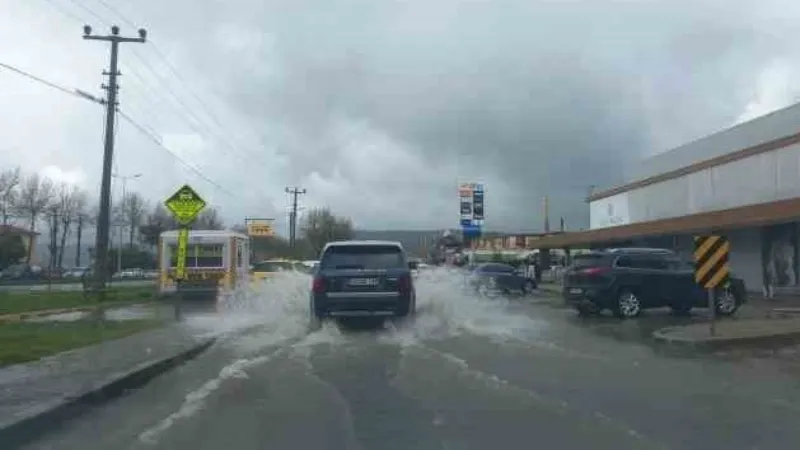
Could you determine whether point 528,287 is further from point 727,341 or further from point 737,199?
point 727,341

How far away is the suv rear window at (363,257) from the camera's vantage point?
19781 millimetres

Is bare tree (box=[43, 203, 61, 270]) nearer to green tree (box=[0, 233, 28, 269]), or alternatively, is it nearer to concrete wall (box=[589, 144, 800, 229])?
green tree (box=[0, 233, 28, 269])

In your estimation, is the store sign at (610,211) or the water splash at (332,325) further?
the store sign at (610,211)

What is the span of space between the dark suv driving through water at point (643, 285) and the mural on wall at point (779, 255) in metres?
10.7

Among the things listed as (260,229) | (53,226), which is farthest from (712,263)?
(260,229)

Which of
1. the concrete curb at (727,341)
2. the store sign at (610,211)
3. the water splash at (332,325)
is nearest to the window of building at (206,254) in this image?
the water splash at (332,325)

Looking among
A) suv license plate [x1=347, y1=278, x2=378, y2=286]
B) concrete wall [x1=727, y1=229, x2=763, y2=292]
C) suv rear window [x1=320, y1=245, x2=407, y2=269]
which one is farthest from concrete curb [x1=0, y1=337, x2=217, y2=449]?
concrete wall [x1=727, y1=229, x2=763, y2=292]

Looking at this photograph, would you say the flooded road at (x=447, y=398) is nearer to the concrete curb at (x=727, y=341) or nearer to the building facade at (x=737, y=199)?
the concrete curb at (x=727, y=341)

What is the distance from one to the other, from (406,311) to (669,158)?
36808 millimetres

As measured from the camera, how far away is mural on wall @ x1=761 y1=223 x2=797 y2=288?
34719mm

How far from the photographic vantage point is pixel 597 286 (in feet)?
81.1

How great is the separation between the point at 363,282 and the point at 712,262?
23.0ft

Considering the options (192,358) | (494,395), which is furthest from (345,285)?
(494,395)

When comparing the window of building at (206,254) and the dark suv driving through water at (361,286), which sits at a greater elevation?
the window of building at (206,254)
